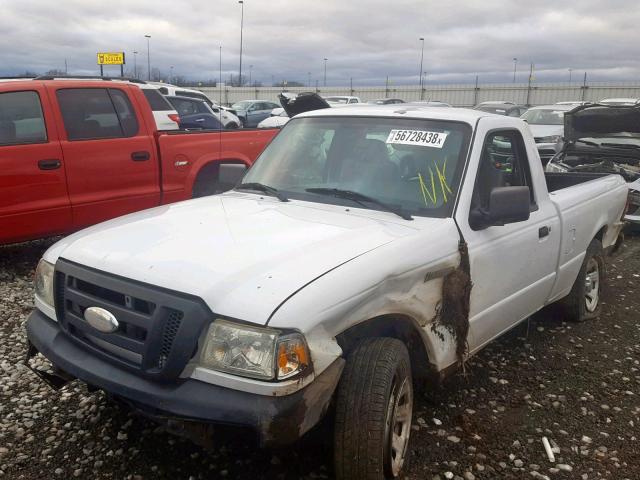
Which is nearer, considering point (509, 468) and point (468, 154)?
point (509, 468)

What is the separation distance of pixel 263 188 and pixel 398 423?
5.69 feet

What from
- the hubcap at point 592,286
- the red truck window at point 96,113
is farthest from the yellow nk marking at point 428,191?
the red truck window at point 96,113

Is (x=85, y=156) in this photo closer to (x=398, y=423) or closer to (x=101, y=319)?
(x=101, y=319)

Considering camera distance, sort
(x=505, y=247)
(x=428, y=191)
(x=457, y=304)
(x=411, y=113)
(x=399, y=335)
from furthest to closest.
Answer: (x=411, y=113) < (x=505, y=247) < (x=428, y=191) < (x=457, y=304) < (x=399, y=335)

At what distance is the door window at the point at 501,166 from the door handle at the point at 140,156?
413 centimetres

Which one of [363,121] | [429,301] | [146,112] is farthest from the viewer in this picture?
[146,112]

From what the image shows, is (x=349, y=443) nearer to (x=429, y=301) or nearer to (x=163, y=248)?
(x=429, y=301)

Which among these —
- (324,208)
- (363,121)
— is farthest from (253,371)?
(363,121)

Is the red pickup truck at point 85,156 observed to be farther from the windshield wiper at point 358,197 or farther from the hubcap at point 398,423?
the hubcap at point 398,423

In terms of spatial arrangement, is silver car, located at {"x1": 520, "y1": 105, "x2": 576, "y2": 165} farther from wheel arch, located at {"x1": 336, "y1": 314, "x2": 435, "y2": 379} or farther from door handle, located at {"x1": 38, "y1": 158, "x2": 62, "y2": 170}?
wheel arch, located at {"x1": 336, "y1": 314, "x2": 435, "y2": 379}

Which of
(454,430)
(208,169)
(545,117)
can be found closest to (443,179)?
(454,430)

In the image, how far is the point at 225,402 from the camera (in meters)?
2.17

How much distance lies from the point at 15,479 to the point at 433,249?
7.59 feet

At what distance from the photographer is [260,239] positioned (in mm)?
2781
